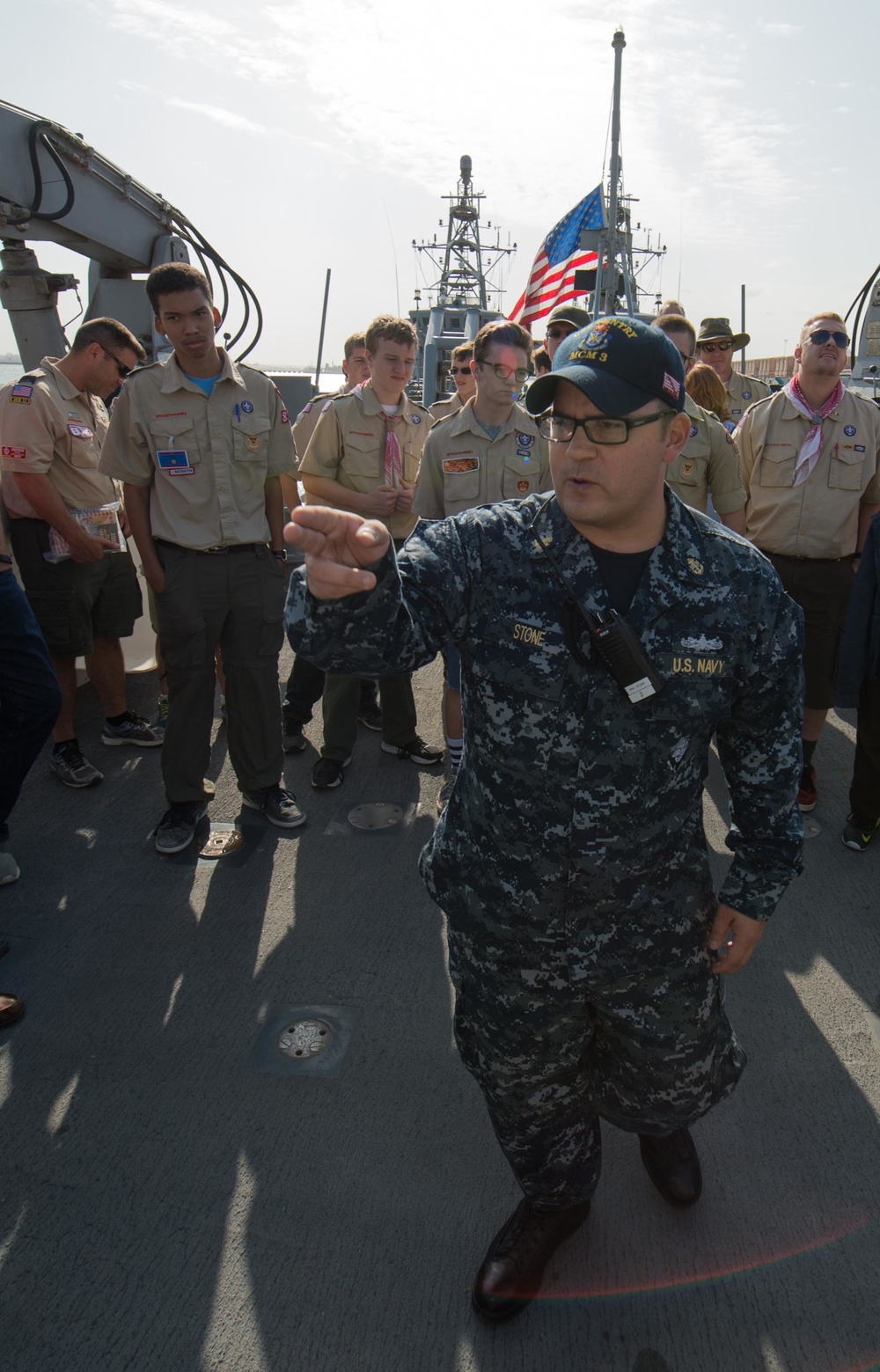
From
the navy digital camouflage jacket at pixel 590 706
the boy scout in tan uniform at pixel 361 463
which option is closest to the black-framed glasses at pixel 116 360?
the boy scout in tan uniform at pixel 361 463

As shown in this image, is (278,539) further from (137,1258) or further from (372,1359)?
(372,1359)

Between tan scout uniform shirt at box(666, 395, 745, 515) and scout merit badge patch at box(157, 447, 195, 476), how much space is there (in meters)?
2.11

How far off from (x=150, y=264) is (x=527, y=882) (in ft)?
19.8

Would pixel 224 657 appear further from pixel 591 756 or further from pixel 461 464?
pixel 591 756

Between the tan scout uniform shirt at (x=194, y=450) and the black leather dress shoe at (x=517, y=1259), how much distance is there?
2.60 m

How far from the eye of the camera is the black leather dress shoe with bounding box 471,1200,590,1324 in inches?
66.4

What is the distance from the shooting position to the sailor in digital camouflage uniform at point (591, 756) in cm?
140

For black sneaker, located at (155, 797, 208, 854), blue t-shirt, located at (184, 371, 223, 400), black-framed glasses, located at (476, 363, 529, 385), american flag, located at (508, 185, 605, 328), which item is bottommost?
black sneaker, located at (155, 797, 208, 854)

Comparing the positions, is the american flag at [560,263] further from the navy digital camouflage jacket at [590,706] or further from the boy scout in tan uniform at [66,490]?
the navy digital camouflage jacket at [590,706]

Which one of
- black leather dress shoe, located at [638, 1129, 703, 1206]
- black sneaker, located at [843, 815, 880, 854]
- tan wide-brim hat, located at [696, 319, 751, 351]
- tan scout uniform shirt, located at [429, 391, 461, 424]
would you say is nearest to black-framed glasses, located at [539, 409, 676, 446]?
black leather dress shoe, located at [638, 1129, 703, 1206]

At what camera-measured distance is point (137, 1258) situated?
1798 millimetres

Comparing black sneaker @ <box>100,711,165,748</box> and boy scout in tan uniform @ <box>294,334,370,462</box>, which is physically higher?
boy scout in tan uniform @ <box>294,334,370,462</box>

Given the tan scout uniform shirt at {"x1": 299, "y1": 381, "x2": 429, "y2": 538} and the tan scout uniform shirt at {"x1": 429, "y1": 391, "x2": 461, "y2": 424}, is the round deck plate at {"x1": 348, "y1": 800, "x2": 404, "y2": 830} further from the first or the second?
the tan scout uniform shirt at {"x1": 429, "y1": 391, "x2": 461, "y2": 424}

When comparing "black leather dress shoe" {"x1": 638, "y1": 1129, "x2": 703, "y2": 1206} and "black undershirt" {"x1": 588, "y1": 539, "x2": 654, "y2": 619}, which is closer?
"black undershirt" {"x1": 588, "y1": 539, "x2": 654, "y2": 619}
